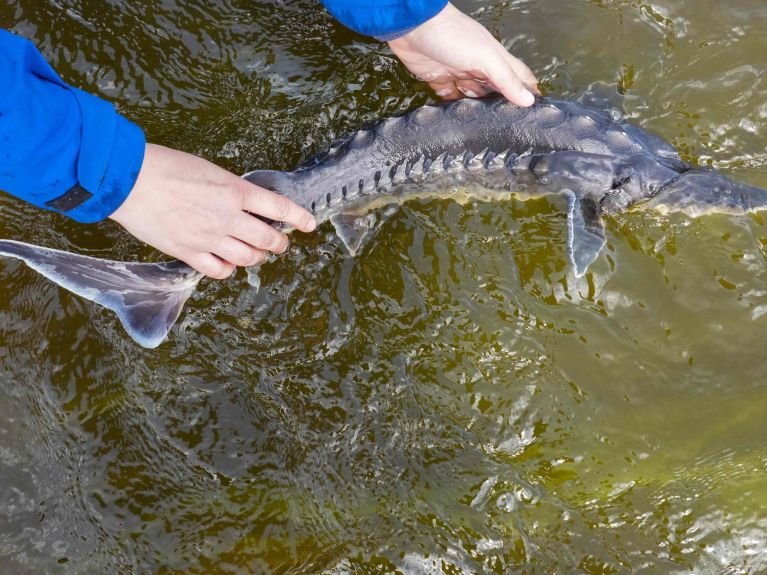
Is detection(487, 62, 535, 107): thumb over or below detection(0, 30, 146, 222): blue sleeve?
over

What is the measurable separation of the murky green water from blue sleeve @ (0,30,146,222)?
891 mm

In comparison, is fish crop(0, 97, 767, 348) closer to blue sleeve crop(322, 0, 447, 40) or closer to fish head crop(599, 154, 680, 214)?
fish head crop(599, 154, 680, 214)

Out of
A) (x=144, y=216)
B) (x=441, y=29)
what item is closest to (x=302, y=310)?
(x=144, y=216)

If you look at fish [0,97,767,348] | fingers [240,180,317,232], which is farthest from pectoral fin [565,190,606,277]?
fingers [240,180,317,232]

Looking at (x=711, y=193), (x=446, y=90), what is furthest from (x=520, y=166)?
(x=711, y=193)

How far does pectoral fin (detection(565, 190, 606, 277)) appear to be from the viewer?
2639mm

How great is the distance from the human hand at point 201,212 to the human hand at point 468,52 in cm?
84

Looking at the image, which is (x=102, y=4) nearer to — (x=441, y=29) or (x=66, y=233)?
(x=66, y=233)

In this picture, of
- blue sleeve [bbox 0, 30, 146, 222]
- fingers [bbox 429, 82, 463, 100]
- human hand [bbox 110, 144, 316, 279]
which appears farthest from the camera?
fingers [bbox 429, 82, 463, 100]

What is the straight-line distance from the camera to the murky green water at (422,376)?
2.65 meters

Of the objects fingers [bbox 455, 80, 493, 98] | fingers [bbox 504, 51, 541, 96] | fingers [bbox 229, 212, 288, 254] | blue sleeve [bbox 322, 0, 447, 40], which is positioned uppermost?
blue sleeve [bbox 322, 0, 447, 40]

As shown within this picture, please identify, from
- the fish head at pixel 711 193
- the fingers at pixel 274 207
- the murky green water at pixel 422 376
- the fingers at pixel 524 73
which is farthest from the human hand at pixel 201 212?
the fish head at pixel 711 193

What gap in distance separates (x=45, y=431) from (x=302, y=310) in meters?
1.22

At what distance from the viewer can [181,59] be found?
3.16 metres
